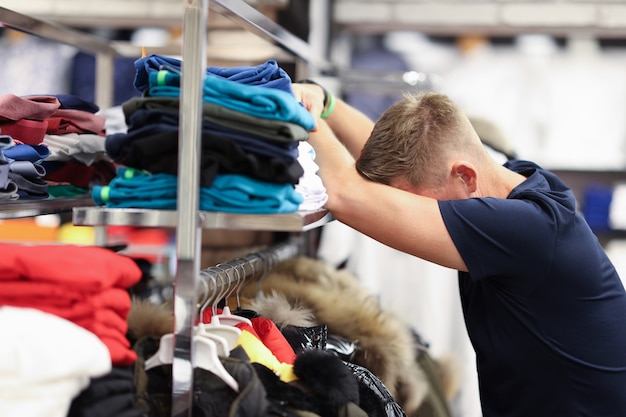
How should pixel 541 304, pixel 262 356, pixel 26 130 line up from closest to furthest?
pixel 262 356 → pixel 541 304 → pixel 26 130

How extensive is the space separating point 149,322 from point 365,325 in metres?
0.85

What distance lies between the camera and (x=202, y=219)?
4.33ft

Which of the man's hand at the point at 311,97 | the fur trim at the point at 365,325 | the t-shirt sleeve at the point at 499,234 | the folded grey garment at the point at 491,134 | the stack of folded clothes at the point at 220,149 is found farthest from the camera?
the folded grey garment at the point at 491,134

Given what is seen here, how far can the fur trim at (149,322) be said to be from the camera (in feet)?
4.59

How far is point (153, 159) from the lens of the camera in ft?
4.47

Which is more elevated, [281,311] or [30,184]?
[30,184]

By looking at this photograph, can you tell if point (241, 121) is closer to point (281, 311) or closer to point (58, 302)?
point (58, 302)

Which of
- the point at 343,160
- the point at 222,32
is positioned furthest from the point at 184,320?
the point at 222,32

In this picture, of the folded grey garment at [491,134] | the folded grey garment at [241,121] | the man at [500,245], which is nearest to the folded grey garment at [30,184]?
the folded grey garment at [241,121]

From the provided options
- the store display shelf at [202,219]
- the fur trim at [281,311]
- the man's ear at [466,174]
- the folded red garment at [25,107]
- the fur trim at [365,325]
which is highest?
the folded red garment at [25,107]

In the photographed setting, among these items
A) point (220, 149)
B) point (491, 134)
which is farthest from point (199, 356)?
point (491, 134)

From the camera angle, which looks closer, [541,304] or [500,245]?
[500,245]

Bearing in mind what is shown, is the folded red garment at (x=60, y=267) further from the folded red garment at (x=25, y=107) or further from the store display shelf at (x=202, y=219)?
the folded red garment at (x=25, y=107)

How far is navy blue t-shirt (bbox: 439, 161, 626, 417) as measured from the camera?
5.33ft
